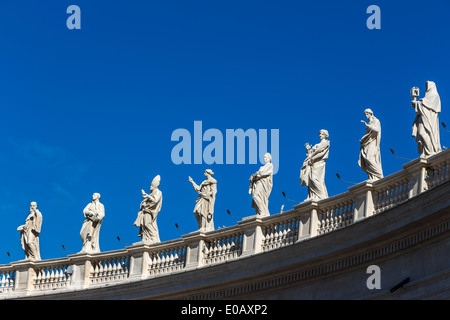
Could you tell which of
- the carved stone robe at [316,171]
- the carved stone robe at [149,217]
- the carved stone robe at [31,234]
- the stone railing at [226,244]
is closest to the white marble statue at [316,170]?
the carved stone robe at [316,171]

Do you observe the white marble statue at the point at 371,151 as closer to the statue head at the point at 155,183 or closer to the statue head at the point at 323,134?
the statue head at the point at 323,134

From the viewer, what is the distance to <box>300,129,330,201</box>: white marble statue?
39969 mm

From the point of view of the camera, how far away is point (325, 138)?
4075 cm

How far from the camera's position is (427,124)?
117 feet

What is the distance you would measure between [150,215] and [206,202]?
2.91m

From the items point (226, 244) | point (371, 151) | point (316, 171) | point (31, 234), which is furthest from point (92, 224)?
point (371, 151)

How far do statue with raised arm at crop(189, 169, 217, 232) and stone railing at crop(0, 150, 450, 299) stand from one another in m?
0.66

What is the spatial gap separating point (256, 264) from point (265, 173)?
391 centimetres

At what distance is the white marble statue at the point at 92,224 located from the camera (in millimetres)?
48125

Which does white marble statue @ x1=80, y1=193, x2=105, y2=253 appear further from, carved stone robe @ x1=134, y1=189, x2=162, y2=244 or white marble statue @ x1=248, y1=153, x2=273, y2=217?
white marble statue @ x1=248, y1=153, x2=273, y2=217

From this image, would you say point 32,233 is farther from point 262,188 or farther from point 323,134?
point 323,134

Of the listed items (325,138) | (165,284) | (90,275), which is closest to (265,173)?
(325,138)

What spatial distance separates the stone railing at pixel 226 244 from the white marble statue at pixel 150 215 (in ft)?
2.14
